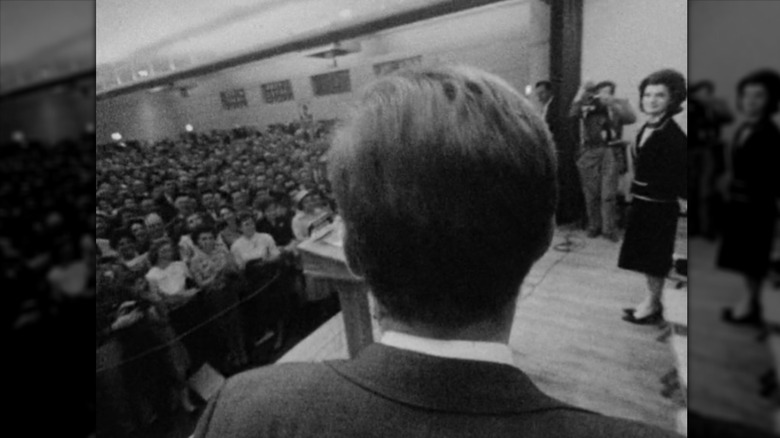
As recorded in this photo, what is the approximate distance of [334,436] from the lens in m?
0.83

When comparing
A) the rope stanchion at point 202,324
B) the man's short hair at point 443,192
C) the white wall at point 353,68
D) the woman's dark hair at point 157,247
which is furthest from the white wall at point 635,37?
the woman's dark hair at point 157,247

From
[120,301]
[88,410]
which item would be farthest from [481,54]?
[88,410]

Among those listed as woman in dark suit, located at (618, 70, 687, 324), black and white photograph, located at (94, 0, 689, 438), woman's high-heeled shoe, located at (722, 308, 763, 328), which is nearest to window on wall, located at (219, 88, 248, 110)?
black and white photograph, located at (94, 0, 689, 438)

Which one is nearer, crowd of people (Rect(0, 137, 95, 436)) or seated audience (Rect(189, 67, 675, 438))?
seated audience (Rect(189, 67, 675, 438))

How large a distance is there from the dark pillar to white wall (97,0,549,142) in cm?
3

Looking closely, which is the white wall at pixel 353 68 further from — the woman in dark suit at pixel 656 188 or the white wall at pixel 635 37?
the woman in dark suit at pixel 656 188

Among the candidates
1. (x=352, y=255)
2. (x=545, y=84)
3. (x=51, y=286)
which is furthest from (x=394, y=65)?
(x=51, y=286)

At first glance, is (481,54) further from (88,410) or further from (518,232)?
(88,410)

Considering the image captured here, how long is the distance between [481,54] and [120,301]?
1122 mm

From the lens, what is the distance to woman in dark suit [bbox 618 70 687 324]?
53.2 inches

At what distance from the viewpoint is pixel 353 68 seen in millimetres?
1379

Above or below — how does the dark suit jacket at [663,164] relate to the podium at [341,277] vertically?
above

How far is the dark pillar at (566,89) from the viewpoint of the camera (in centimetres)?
134

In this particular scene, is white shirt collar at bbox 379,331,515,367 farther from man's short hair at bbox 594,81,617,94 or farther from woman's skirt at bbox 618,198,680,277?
man's short hair at bbox 594,81,617,94
